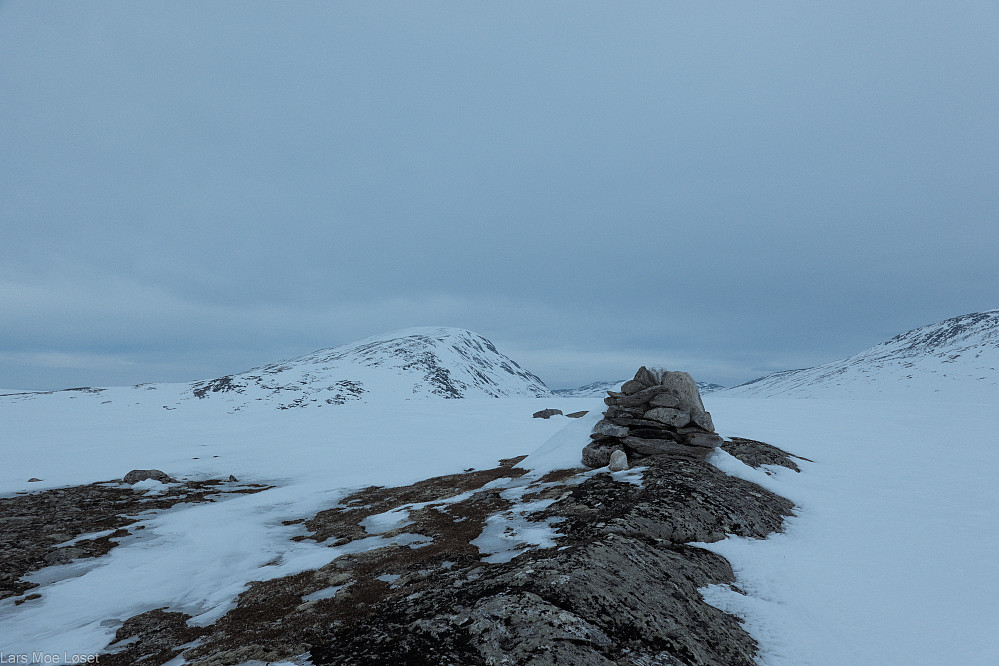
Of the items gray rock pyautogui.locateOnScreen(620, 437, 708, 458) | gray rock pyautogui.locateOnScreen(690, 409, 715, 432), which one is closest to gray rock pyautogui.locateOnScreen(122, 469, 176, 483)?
gray rock pyautogui.locateOnScreen(620, 437, 708, 458)

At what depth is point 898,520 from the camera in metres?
15.1

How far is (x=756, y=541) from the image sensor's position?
12844 millimetres

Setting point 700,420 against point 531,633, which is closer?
point 531,633

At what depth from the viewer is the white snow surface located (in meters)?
9.12

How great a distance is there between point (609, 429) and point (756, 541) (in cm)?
948

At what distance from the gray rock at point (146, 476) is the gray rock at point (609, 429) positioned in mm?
28474

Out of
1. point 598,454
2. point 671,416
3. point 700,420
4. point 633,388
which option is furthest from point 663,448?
point 633,388

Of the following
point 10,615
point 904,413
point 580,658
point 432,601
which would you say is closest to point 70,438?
point 10,615

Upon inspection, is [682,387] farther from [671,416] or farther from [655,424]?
[655,424]

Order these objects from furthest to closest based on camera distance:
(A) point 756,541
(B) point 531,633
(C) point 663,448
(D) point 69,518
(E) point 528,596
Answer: (D) point 69,518 → (C) point 663,448 → (A) point 756,541 → (E) point 528,596 → (B) point 531,633

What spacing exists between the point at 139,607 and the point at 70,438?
47078 mm

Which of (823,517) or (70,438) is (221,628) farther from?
(70,438)

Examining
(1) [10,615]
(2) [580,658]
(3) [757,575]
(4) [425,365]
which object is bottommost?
(1) [10,615]

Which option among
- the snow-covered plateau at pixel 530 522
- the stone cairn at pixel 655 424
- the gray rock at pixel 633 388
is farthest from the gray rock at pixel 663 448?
the gray rock at pixel 633 388
